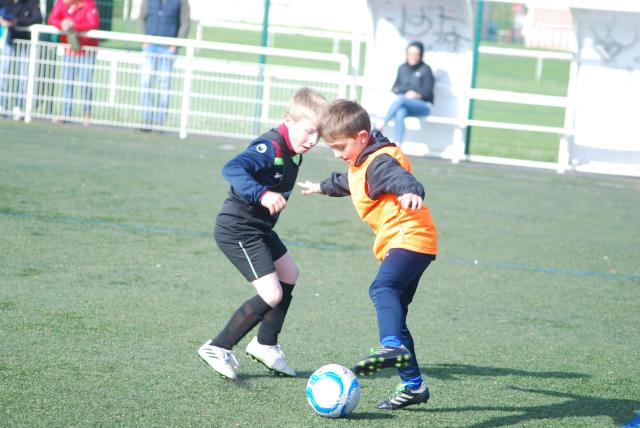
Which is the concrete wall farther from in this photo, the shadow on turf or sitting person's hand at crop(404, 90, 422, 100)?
the shadow on turf

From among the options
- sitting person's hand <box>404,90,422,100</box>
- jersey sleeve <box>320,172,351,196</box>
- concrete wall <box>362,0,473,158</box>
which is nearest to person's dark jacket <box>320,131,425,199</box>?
jersey sleeve <box>320,172,351,196</box>

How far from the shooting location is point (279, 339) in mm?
5113

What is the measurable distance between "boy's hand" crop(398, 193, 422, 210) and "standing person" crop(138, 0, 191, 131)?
413 inches

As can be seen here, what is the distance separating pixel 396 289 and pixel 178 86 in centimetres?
1041

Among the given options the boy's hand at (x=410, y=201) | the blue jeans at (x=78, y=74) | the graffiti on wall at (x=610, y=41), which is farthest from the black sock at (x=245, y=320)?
the graffiti on wall at (x=610, y=41)

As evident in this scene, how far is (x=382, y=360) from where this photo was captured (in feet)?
11.9

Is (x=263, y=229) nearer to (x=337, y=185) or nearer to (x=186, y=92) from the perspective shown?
(x=337, y=185)

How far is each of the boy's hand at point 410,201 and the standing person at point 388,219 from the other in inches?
5.0

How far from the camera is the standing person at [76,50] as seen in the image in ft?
44.8

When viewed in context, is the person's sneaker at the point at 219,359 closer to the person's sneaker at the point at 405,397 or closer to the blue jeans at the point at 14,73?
the person's sneaker at the point at 405,397

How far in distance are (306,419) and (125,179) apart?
635 cm

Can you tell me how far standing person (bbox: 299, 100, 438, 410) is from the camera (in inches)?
156

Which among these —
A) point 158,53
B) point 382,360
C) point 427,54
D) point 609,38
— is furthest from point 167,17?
point 382,360

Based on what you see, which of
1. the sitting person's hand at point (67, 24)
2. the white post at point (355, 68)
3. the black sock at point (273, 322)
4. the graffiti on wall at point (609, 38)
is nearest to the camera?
the black sock at point (273, 322)
